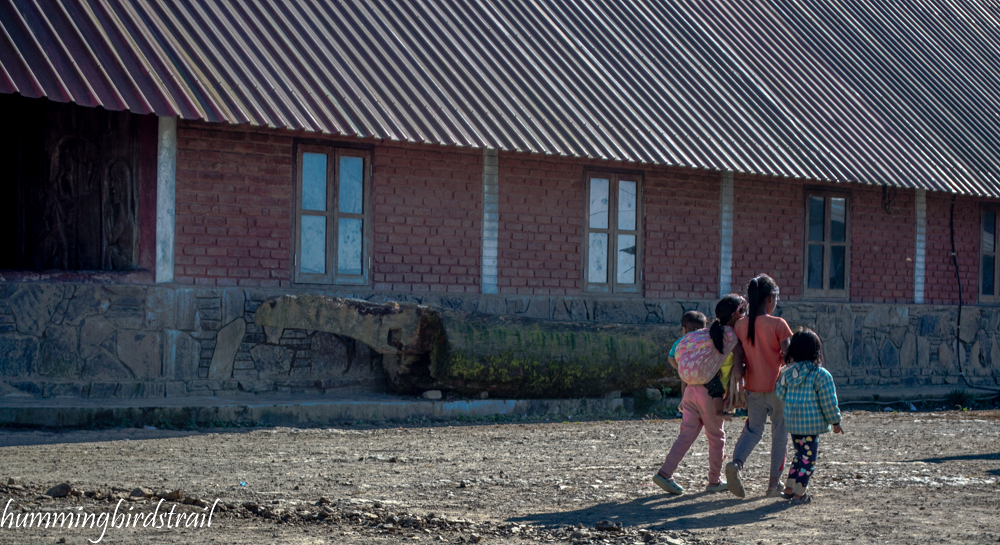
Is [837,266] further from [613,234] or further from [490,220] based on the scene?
[490,220]

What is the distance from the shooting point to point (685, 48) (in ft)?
49.9

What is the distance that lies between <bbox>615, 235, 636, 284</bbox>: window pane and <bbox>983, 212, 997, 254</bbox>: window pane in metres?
7.39

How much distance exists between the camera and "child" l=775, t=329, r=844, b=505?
6.00 meters

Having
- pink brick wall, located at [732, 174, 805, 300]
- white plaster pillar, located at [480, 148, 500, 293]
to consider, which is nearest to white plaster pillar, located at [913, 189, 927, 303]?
pink brick wall, located at [732, 174, 805, 300]

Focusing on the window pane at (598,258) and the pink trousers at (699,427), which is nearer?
the pink trousers at (699,427)

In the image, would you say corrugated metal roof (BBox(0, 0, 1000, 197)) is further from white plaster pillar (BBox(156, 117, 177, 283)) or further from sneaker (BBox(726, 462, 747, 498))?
sneaker (BBox(726, 462, 747, 498))

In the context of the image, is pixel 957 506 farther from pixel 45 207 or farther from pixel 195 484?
pixel 45 207

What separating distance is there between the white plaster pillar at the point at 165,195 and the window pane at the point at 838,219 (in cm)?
979

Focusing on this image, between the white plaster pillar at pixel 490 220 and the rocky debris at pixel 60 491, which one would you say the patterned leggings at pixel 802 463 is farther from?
the white plaster pillar at pixel 490 220

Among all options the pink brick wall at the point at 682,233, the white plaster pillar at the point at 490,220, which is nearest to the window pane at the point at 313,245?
the white plaster pillar at the point at 490,220

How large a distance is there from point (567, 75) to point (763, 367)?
7.91 metres

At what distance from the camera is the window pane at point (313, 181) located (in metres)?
11.3

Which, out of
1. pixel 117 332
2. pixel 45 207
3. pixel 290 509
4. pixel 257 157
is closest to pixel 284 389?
pixel 117 332

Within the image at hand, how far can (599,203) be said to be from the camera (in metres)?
13.2
